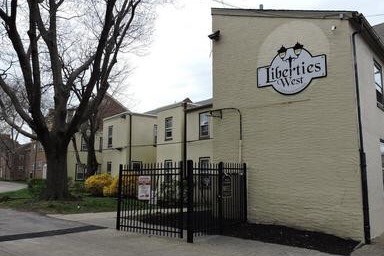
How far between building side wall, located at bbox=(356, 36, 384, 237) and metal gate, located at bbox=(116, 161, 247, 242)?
3425 millimetres

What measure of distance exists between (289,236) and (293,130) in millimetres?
2898

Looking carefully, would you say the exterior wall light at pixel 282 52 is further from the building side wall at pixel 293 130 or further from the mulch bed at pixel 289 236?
A: the mulch bed at pixel 289 236

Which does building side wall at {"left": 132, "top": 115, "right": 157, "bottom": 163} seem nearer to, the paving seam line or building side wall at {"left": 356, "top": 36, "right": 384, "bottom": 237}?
the paving seam line

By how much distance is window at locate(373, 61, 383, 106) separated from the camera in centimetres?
1400

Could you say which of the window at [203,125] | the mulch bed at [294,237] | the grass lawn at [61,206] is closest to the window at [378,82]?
the mulch bed at [294,237]

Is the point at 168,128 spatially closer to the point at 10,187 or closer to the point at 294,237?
the point at 294,237

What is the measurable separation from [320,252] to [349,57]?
199 inches

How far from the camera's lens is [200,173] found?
11.3 m

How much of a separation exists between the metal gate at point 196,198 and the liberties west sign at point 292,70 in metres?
2.55

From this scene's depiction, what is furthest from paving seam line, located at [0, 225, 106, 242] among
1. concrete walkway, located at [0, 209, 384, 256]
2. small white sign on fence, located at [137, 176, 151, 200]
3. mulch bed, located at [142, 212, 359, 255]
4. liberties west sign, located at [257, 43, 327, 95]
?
liberties west sign, located at [257, 43, 327, 95]

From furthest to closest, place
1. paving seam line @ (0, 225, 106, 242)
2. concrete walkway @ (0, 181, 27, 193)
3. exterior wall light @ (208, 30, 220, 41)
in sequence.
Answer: concrete walkway @ (0, 181, 27, 193), exterior wall light @ (208, 30, 220, 41), paving seam line @ (0, 225, 106, 242)

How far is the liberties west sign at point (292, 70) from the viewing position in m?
12.4

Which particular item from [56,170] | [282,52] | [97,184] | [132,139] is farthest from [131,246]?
[132,139]

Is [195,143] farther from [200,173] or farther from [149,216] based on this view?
[200,173]
